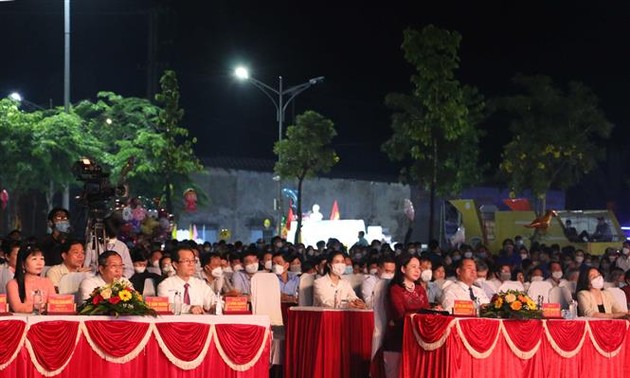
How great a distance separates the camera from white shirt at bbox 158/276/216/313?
1418 centimetres

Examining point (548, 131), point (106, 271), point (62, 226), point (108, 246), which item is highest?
point (548, 131)

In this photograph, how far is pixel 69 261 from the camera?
15203 millimetres

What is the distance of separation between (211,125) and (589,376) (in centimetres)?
5062

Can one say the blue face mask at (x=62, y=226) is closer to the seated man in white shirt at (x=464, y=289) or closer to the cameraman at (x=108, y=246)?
the cameraman at (x=108, y=246)

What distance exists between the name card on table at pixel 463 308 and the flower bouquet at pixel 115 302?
10.8 feet

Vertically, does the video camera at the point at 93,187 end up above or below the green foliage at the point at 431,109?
below

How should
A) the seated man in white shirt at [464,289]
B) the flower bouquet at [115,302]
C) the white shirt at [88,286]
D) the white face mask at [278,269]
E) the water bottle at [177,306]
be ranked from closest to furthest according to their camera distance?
the flower bouquet at [115,302] → the water bottle at [177,306] → the white shirt at [88,286] → the seated man in white shirt at [464,289] → the white face mask at [278,269]

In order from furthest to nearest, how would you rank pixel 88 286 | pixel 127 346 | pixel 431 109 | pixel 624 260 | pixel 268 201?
pixel 268 201 → pixel 431 109 → pixel 624 260 → pixel 88 286 → pixel 127 346

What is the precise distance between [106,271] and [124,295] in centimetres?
148

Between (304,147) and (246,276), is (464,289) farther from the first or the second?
(304,147)

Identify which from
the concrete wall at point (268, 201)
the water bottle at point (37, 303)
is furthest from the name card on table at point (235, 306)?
the concrete wall at point (268, 201)

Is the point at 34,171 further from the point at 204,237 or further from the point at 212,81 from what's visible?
the point at 212,81

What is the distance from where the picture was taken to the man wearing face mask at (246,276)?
18.6 m

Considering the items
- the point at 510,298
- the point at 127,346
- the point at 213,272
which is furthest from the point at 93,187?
the point at 510,298
